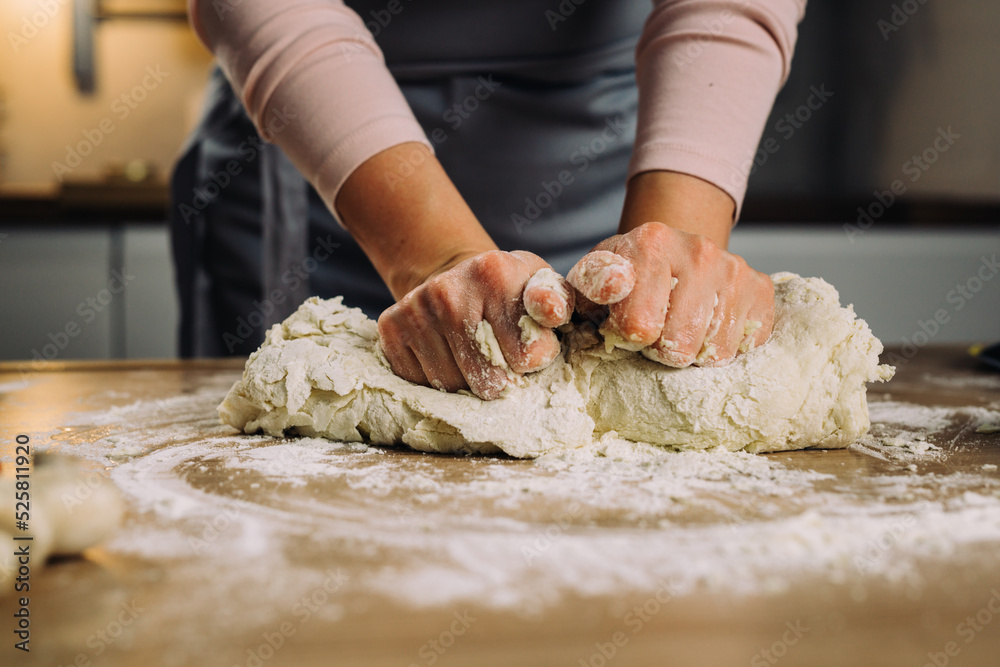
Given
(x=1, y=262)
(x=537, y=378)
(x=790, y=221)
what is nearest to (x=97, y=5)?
(x=1, y=262)

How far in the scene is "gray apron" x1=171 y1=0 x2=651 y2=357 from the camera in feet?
4.39

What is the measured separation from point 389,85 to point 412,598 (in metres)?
0.73

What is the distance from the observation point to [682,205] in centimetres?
94

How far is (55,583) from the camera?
46 centimetres

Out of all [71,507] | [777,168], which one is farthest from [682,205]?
[777,168]

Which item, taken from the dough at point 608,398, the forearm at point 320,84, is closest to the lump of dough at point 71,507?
the dough at point 608,398

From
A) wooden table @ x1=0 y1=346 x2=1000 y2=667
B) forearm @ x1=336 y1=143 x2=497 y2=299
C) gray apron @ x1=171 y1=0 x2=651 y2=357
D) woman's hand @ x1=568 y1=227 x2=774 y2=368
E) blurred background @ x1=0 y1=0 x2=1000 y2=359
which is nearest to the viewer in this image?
wooden table @ x1=0 y1=346 x2=1000 y2=667

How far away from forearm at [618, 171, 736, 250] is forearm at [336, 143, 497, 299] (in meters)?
0.20

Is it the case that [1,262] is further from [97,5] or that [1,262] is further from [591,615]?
[591,615]

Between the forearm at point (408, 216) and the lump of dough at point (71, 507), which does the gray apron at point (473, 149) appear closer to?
the forearm at point (408, 216)

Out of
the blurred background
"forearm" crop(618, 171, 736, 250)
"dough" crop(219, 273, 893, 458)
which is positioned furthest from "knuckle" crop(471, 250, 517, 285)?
the blurred background

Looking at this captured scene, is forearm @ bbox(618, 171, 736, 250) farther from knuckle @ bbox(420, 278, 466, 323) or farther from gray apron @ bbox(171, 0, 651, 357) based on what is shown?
gray apron @ bbox(171, 0, 651, 357)

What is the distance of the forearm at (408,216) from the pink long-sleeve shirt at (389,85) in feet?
0.08

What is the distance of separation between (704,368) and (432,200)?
14.8 inches
